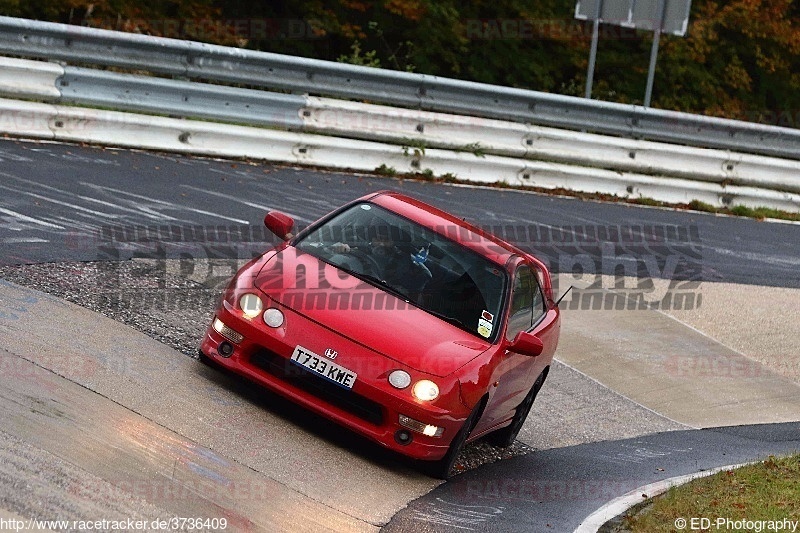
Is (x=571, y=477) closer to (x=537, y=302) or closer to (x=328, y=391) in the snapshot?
(x=537, y=302)

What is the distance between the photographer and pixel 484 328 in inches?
345

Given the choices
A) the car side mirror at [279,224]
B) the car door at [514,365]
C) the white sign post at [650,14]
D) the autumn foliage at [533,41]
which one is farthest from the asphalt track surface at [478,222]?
the autumn foliage at [533,41]

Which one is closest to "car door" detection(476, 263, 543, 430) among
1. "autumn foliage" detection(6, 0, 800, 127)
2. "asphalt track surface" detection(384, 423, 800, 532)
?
"asphalt track surface" detection(384, 423, 800, 532)

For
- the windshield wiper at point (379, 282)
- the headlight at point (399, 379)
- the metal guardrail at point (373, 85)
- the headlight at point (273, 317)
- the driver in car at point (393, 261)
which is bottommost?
the headlight at point (399, 379)

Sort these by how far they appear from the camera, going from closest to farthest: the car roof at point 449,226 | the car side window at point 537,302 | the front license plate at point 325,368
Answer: the front license plate at point 325,368 < the car roof at point 449,226 < the car side window at point 537,302

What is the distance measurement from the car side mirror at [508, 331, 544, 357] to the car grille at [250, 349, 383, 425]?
4.00ft

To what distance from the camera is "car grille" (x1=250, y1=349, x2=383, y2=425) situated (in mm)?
7949

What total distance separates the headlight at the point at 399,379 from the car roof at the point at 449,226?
5.37ft

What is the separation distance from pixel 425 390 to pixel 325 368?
2.08 feet

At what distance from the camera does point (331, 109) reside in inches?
683

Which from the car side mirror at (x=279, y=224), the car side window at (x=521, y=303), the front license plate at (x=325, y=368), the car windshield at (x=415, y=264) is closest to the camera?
the front license plate at (x=325, y=368)

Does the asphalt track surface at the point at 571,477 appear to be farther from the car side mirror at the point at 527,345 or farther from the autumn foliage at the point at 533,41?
the autumn foliage at the point at 533,41

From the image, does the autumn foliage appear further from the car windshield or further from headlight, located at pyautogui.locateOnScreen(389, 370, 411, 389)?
headlight, located at pyautogui.locateOnScreen(389, 370, 411, 389)

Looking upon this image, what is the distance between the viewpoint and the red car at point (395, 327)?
7957mm
